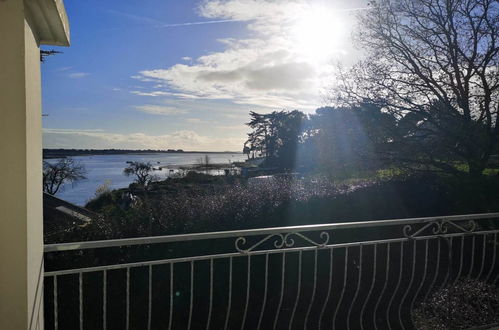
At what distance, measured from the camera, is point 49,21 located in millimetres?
1760

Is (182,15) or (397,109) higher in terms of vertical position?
(182,15)

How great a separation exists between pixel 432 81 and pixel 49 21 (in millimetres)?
11121

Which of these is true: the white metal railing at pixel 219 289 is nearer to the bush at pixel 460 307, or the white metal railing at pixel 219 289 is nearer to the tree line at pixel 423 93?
the bush at pixel 460 307

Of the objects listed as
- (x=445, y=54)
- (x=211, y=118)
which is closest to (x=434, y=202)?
(x=445, y=54)

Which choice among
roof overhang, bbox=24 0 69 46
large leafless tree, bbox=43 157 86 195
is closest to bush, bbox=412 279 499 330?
roof overhang, bbox=24 0 69 46

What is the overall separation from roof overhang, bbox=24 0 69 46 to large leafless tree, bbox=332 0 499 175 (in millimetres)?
10242

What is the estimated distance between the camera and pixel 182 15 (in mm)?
6875

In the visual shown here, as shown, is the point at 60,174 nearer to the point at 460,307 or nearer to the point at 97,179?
the point at 97,179

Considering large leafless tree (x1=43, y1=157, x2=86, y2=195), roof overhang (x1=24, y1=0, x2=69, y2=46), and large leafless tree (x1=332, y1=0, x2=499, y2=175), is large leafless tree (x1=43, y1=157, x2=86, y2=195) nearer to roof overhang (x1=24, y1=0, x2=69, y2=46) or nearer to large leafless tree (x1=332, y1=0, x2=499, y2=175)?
large leafless tree (x1=332, y1=0, x2=499, y2=175)

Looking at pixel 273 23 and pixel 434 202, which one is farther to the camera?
pixel 434 202

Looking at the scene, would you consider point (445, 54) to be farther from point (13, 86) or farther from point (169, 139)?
point (169, 139)

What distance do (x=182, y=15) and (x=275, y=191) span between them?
3.68 metres

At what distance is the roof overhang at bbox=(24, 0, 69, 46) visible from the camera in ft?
5.35

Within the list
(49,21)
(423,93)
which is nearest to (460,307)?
(49,21)
